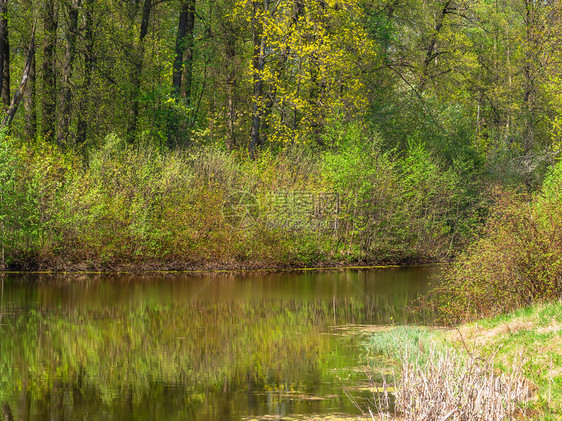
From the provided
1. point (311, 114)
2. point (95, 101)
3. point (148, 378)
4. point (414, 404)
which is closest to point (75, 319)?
point (148, 378)

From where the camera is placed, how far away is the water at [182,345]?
8.58 meters

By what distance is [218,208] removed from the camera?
24.5 metres

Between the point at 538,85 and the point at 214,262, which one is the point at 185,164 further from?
the point at 538,85

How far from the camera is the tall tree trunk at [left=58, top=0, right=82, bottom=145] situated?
2650cm

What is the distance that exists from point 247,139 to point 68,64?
1237cm

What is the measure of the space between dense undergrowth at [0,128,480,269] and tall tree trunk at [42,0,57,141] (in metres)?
2.52

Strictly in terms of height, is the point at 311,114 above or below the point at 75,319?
above

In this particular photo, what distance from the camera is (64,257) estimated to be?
73.5 ft

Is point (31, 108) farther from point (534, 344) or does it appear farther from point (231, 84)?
point (534, 344)

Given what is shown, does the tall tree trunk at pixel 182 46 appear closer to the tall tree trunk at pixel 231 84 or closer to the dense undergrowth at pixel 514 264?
the tall tree trunk at pixel 231 84

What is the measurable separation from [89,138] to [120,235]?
25.3 ft

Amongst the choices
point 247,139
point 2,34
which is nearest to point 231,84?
point 247,139

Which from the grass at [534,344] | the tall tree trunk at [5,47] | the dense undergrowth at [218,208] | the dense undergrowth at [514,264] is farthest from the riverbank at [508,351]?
the tall tree trunk at [5,47]

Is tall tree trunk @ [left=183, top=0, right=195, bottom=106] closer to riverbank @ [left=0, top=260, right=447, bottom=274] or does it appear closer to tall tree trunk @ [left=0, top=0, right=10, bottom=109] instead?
tall tree trunk @ [left=0, top=0, right=10, bottom=109]
